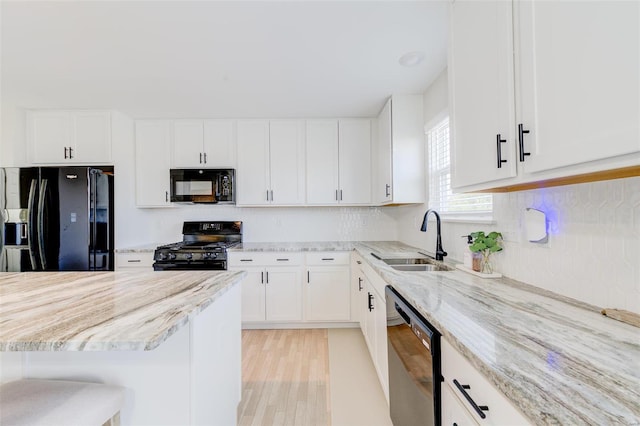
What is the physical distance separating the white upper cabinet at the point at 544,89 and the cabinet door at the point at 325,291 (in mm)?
1970

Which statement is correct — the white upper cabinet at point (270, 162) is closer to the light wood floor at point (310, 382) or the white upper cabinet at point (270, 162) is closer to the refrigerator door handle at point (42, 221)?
the light wood floor at point (310, 382)

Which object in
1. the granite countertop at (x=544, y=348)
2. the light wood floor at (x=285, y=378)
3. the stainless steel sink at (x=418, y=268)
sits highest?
the granite countertop at (x=544, y=348)

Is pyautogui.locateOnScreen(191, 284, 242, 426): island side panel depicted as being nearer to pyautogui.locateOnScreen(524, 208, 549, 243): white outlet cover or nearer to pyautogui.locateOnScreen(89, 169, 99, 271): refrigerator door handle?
pyautogui.locateOnScreen(524, 208, 549, 243): white outlet cover

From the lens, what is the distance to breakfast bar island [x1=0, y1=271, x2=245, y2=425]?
80 cm

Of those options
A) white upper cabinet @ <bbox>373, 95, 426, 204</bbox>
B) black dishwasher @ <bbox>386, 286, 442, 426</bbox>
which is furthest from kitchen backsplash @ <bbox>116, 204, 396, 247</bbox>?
black dishwasher @ <bbox>386, 286, 442, 426</bbox>

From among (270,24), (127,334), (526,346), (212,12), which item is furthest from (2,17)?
(526,346)

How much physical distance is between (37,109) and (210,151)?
179 cm

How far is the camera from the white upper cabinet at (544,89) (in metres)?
0.66

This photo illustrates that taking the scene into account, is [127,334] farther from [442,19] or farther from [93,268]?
[93,268]

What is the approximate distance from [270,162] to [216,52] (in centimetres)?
152

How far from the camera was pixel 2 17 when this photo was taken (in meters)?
1.67

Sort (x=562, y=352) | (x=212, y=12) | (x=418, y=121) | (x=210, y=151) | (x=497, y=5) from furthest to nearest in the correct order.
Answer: (x=210, y=151), (x=418, y=121), (x=212, y=12), (x=497, y=5), (x=562, y=352)

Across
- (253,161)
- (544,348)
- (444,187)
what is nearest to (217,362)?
(544,348)

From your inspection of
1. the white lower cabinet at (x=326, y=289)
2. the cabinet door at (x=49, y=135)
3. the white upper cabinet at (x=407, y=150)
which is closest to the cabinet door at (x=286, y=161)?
the white lower cabinet at (x=326, y=289)
